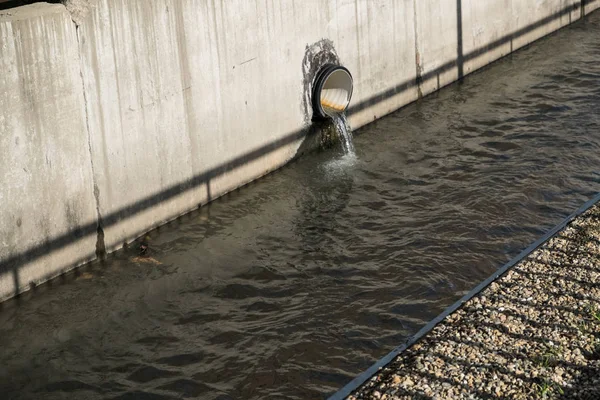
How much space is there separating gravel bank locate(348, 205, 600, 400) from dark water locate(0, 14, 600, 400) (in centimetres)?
71

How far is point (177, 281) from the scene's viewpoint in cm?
1019

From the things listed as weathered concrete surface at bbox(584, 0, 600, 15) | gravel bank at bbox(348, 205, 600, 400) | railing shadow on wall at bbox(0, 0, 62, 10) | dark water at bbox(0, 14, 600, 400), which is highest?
railing shadow on wall at bbox(0, 0, 62, 10)

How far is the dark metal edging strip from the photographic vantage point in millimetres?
7840

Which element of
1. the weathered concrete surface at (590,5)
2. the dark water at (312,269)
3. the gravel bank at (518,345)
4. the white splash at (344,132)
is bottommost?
the dark water at (312,269)

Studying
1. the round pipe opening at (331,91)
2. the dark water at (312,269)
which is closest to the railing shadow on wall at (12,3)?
the dark water at (312,269)

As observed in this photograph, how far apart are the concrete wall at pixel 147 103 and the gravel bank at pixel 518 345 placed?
13.5 ft

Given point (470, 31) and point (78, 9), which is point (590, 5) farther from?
point (78, 9)

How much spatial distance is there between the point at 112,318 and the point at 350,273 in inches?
96.2

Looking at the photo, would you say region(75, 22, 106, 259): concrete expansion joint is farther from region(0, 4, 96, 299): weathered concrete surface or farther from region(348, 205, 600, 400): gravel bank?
region(348, 205, 600, 400): gravel bank

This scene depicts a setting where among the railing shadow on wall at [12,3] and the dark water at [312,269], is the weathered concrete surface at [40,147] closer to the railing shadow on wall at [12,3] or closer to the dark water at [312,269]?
the dark water at [312,269]

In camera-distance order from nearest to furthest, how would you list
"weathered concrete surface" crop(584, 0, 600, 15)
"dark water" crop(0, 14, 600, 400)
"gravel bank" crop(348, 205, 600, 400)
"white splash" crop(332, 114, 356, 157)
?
"gravel bank" crop(348, 205, 600, 400) → "dark water" crop(0, 14, 600, 400) → "white splash" crop(332, 114, 356, 157) → "weathered concrete surface" crop(584, 0, 600, 15)

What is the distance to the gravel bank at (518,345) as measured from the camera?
23.5ft

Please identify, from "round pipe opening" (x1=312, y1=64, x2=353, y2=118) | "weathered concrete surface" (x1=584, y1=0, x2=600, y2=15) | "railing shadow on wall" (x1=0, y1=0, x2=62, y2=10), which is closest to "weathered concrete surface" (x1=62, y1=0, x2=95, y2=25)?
"railing shadow on wall" (x1=0, y1=0, x2=62, y2=10)

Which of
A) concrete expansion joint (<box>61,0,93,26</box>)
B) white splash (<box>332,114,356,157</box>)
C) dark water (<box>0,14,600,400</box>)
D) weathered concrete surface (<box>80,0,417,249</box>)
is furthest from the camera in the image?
white splash (<box>332,114,356,157</box>)
